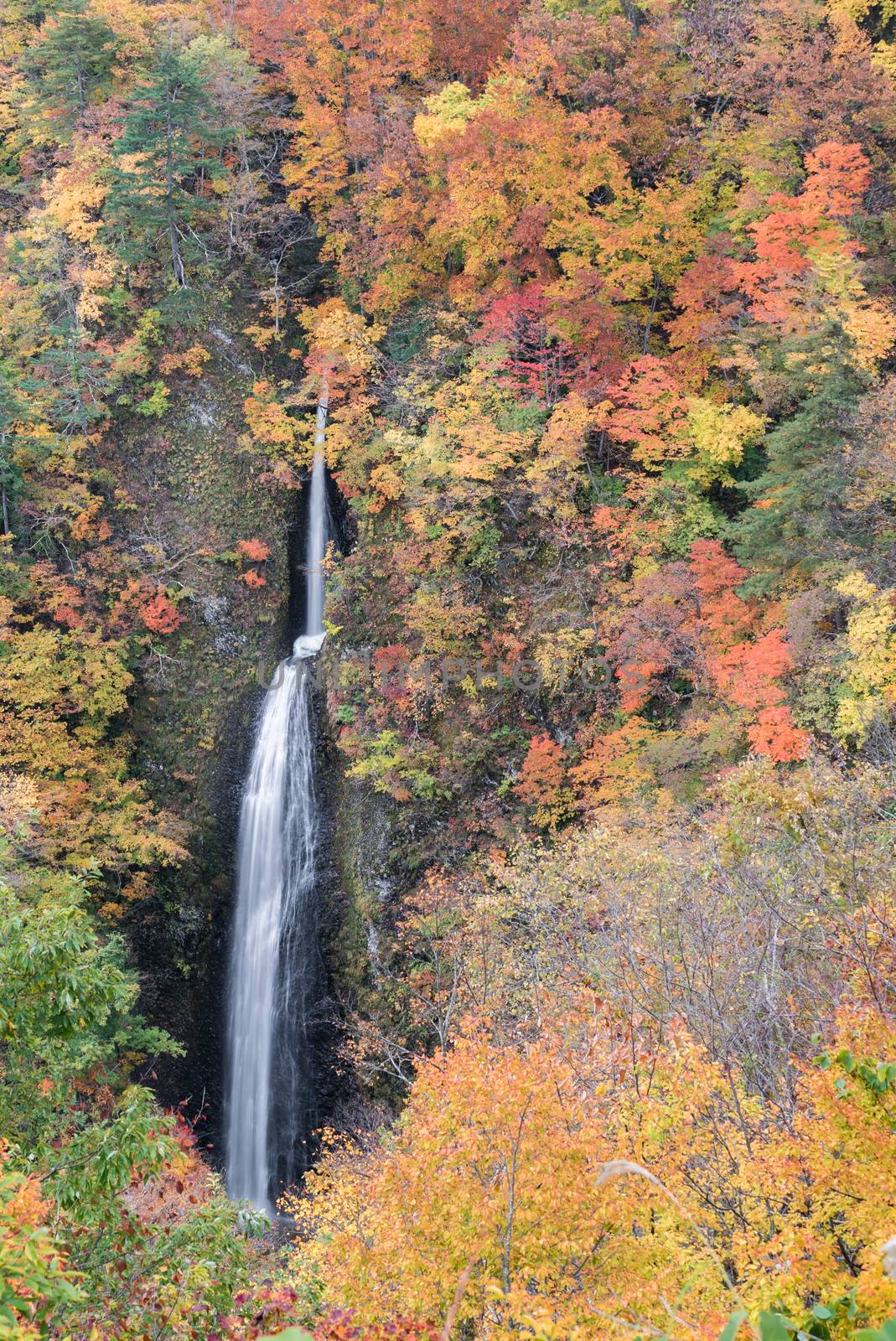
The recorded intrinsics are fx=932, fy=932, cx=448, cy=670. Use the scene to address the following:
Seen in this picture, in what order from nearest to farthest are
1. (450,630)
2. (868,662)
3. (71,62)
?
1. (868,662)
2. (450,630)
3. (71,62)

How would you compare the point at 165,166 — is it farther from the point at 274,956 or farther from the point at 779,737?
the point at 779,737

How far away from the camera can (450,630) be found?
19547 millimetres

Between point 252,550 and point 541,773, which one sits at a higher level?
point 252,550

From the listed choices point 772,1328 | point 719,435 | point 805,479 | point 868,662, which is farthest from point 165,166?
point 772,1328

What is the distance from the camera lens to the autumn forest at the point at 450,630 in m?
6.86

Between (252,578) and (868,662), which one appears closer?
(868,662)

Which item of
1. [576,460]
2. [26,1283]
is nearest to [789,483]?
[576,460]

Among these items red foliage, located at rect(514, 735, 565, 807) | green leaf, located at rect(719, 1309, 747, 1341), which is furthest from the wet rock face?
green leaf, located at rect(719, 1309, 747, 1341)

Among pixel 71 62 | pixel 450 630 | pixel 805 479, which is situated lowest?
pixel 450 630

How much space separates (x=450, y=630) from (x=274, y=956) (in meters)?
8.07

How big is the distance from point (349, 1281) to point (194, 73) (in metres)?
25.5

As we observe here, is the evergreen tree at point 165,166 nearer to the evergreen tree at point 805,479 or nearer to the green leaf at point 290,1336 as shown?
the evergreen tree at point 805,479

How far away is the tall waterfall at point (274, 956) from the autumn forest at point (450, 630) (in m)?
0.14

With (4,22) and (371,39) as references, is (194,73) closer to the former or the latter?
(371,39)
